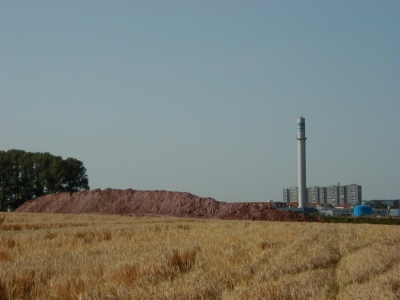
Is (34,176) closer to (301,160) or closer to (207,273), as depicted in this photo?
(301,160)

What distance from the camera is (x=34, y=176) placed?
74375 millimetres

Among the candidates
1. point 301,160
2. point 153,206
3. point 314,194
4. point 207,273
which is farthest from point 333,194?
A: point 207,273

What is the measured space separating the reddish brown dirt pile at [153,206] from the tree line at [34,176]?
899cm

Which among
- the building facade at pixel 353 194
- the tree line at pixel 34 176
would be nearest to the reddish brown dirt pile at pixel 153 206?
the tree line at pixel 34 176

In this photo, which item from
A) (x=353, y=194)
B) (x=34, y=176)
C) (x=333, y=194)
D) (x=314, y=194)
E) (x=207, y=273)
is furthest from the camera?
(x=314, y=194)

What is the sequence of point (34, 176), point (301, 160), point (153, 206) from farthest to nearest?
point (34, 176) → point (301, 160) → point (153, 206)

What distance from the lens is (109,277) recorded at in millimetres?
7602

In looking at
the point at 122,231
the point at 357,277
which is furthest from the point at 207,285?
the point at 122,231

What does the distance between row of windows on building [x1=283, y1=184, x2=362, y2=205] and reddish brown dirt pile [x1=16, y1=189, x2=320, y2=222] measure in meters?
95.9

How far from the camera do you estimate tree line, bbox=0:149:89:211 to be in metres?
72.2

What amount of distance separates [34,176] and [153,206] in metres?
27.9

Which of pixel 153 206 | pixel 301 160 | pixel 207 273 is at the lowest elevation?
pixel 207 273

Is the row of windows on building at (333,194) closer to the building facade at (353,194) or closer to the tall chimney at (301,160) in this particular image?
the building facade at (353,194)

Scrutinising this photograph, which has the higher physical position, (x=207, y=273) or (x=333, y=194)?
(x=333, y=194)
